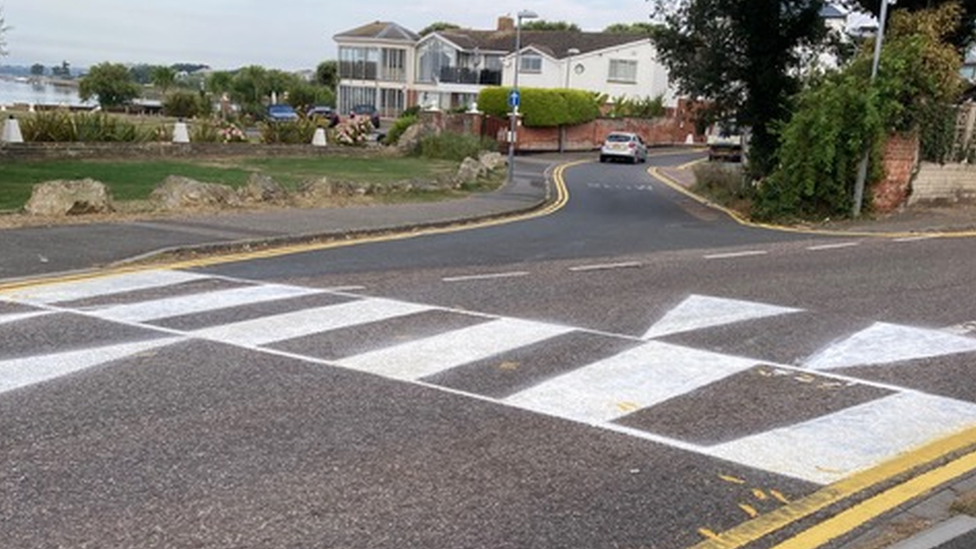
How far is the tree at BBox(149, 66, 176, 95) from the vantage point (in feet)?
246

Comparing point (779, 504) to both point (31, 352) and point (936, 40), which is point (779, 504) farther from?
point (936, 40)

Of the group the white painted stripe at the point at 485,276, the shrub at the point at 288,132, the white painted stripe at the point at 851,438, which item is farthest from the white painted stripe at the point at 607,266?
the shrub at the point at 288,132

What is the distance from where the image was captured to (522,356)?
25.3 feet

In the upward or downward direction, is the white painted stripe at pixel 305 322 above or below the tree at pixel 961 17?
below

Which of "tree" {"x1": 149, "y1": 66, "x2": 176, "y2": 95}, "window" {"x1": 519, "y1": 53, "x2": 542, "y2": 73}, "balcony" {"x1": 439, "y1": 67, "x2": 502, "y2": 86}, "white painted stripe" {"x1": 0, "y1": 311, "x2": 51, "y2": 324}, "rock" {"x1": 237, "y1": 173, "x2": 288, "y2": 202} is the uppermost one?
"window" {"x1": 519, "y1": 53, "x2": 542, "y2": 73}

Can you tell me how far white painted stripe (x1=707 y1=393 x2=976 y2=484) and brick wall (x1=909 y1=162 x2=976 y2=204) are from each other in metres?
15.9

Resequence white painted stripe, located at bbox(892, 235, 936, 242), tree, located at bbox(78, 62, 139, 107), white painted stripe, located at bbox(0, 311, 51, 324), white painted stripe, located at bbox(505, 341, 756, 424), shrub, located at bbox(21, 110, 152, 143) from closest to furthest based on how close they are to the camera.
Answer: white painted stripe, located at bbox(505, 341, 756, 424) → white painted stripe, located at bbox(0, 311, 51, 324) → white painted stripe, located at bbox(892, 235, 936, 242) → shrub, located at bbox(21, 110, 152, 143) → tree, located at bbox(78, 62, 139, 107)

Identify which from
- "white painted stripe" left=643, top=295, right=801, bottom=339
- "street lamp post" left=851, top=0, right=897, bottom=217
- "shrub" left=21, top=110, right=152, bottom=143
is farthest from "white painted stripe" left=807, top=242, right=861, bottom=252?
"shrub" left=21, top=110, right=152, bottom=143

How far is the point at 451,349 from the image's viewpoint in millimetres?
7824

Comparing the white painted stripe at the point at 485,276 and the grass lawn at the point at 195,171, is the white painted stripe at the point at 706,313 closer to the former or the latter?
the white painted stripe at the point at 485,276

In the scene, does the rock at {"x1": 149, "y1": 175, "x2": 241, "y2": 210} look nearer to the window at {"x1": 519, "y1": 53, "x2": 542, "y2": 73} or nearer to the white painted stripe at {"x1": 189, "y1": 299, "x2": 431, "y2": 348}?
the white painted stripe at {"x1": 189, "y1": 299, "x2": 431, "y2": 348}

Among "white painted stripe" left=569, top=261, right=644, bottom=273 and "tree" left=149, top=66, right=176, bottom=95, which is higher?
"tree" left=149, top=66, right=176, bottom=95

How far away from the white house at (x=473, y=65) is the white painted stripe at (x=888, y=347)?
2505 inches

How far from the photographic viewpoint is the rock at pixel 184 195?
16.3 metres
